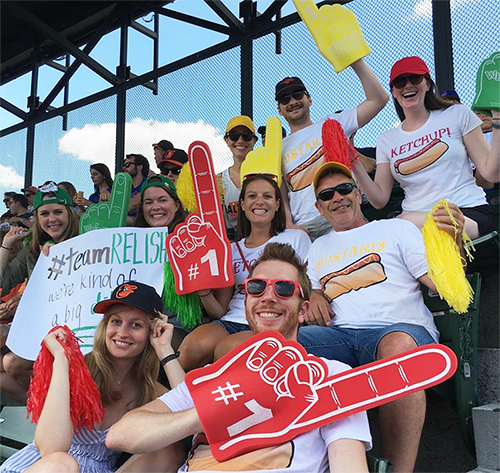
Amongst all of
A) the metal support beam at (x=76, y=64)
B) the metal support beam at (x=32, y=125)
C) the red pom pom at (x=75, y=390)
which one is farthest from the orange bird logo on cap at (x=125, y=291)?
the metal support beam at (x=32, y=125)

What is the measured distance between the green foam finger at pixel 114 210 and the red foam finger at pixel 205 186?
51cm

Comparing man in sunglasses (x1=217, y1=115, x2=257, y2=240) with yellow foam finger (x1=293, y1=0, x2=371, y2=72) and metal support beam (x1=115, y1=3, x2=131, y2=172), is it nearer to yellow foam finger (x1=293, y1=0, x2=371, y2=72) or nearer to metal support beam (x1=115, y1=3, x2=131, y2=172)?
yellow foam finger (x1=293, y1=0, x2=371, y2=72)

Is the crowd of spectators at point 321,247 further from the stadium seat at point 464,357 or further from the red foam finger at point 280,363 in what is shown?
the red foam finger at point 280,363

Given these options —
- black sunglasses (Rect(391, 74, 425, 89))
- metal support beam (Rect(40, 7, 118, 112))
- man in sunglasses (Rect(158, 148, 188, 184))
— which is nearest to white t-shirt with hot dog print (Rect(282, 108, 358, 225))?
black sunglasses (Rect(391, 74, 425, 89))

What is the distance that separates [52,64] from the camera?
8094mm

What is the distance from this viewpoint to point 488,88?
85.7 inches

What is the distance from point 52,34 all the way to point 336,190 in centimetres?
615

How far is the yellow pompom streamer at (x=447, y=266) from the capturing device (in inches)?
70.1

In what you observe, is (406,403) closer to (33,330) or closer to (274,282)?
(274,282)

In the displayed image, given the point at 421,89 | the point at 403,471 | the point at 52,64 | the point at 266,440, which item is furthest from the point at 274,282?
the point at 52,64

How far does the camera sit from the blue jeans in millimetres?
1954

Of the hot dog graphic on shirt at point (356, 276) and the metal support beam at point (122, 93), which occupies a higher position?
the metal support beam at point (122, 93)

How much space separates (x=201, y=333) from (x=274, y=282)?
2.49 feet

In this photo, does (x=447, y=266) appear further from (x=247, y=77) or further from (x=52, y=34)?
(x=52, y=34)
